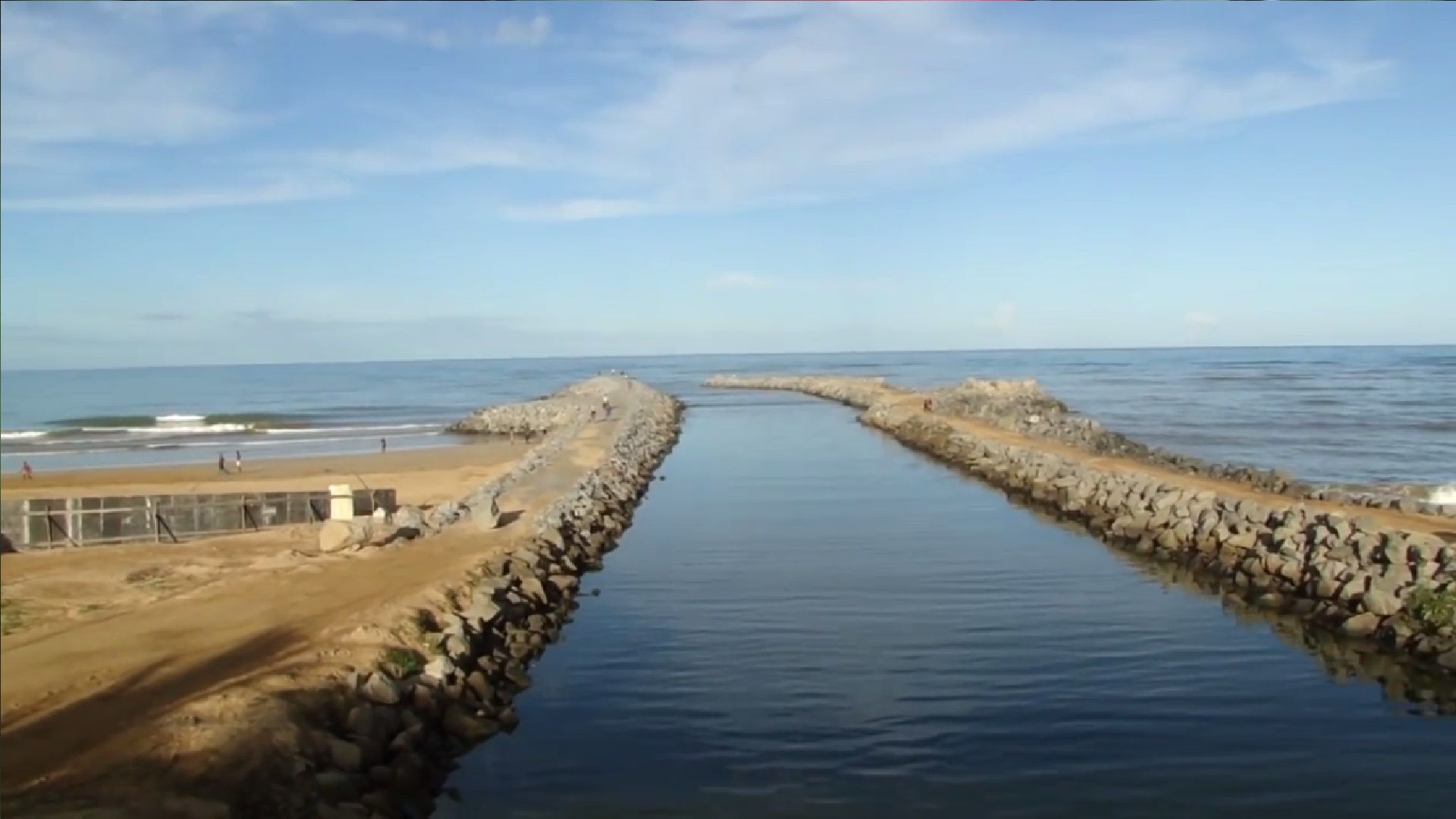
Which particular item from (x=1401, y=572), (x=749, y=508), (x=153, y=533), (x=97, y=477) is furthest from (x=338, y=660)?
(x=97, y=477)

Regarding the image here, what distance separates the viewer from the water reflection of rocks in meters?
11.3

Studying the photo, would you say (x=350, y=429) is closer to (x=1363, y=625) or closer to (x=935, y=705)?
(x=935, y=705)

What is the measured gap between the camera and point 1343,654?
12.8 m

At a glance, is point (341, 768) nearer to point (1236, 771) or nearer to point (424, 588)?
point (424, 588)

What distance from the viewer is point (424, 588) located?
1384cm

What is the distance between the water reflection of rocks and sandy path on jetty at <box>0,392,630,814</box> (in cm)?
1022

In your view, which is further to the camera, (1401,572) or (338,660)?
(1401,572)

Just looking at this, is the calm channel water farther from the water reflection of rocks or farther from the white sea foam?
the white sea foam

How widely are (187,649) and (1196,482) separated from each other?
65.7 ft

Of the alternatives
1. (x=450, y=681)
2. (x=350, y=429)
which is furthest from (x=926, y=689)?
(x=350, y=429)

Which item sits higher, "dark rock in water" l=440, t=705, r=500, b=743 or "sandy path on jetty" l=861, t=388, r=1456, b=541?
"sandy path on jetty" l=861, t=388, r=1456, b=541

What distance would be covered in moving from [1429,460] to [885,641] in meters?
23.5

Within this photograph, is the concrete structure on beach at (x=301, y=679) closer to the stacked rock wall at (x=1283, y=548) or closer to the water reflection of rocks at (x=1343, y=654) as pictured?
the water reflection of rocks at (x=1343, y=654)

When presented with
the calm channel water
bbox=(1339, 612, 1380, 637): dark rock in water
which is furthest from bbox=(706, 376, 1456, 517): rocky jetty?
bbox=(1339, 612, 1380, 637): dark rock in water
